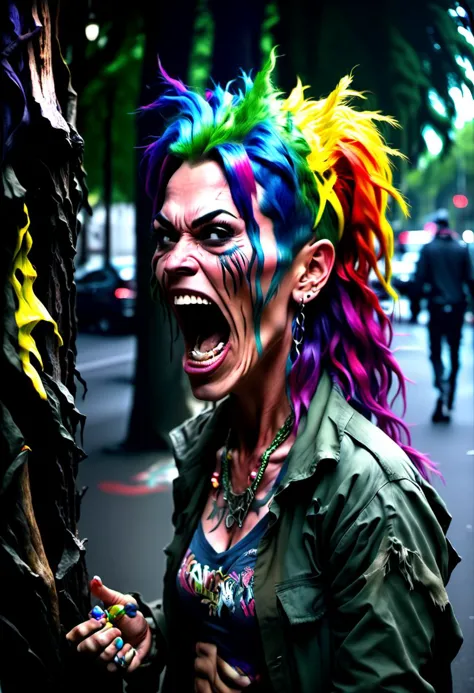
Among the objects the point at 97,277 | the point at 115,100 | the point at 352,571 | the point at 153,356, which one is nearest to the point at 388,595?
the point at 352,571

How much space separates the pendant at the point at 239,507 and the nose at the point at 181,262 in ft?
1.73

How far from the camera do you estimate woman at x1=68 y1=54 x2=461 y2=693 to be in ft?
5.02

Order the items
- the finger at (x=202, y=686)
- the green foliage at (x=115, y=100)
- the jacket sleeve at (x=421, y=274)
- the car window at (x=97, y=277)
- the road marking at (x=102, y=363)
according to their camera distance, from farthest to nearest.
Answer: the car window at (x=97, y=277)
the road marking at (x=102, y=363)
the green foliage at (x=115, y=100)
the jacket sleeve at (x=421, y=274)
the finger at (x=202, y=686)

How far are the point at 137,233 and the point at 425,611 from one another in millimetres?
5371

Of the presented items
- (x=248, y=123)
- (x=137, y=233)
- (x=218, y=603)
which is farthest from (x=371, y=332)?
(x=137, y=233)

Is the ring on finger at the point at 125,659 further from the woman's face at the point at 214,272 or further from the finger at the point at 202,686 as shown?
the woman's face at the point at 214,272

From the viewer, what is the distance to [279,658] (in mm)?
1601

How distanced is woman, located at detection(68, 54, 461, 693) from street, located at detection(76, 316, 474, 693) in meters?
0.48

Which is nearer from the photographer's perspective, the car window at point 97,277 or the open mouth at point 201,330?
the open mouth at point 201,330

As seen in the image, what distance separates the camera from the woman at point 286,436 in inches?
60.2

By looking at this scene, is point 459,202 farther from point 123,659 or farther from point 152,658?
point 123,659

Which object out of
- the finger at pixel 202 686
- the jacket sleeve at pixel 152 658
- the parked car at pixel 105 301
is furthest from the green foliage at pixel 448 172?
the parked car at pixel 105 301

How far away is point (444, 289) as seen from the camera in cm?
458

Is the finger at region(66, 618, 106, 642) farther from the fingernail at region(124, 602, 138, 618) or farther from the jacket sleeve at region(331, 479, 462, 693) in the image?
the jacket sleeve at region(331, 479, 462, 693)
